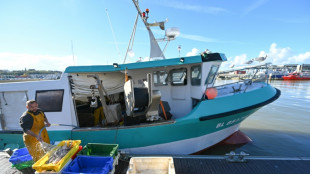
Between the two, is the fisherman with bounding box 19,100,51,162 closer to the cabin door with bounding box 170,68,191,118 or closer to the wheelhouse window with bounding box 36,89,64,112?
the wheelhouse window with bounding box 36,89,64,112

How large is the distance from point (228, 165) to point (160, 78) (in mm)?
2854

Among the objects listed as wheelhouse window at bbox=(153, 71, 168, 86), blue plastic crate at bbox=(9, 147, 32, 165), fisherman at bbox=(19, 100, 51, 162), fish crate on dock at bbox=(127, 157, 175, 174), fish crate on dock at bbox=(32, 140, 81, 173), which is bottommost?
fish crate on dock at bbox=(127, 157, 175, 174)

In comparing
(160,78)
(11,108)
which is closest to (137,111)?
(160,78)

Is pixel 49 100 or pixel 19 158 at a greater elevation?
pixel 49 100

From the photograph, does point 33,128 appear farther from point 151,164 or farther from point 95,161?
point 151,164

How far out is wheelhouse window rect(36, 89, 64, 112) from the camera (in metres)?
3.34

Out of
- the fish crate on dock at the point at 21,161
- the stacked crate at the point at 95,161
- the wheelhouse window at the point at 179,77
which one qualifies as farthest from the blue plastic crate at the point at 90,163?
the wheelhouse window at the point at 179,77

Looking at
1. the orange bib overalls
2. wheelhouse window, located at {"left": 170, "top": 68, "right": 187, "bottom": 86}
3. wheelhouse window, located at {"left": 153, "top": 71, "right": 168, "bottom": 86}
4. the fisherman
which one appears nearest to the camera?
the fisherman

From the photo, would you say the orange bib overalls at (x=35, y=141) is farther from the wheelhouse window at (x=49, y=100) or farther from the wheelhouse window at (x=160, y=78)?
the wheelhouse window at (x=160, y=78)

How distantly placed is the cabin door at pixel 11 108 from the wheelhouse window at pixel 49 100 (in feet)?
1.47

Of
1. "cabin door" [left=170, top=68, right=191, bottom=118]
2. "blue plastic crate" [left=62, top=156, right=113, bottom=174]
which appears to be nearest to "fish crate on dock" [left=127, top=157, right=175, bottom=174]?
"blue plastic crate" [left=62, top=156, right=113, bottom=174]

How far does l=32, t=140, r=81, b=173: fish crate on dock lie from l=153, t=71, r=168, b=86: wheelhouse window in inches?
106

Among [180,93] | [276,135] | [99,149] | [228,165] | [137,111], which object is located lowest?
[276,135]

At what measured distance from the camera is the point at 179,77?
409cm
